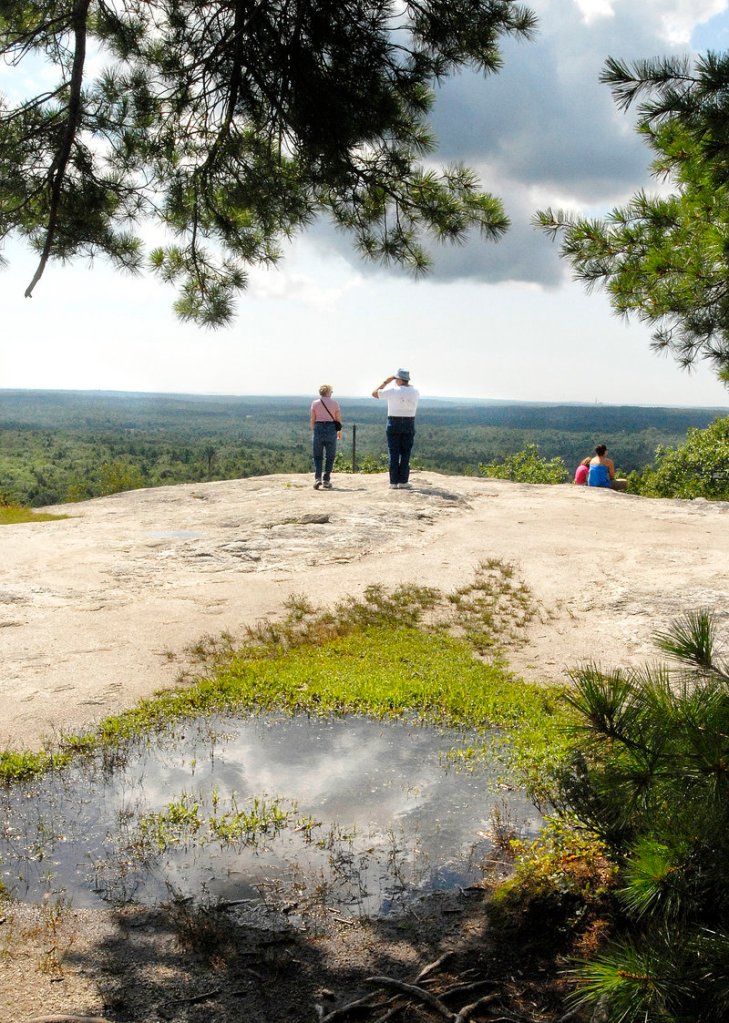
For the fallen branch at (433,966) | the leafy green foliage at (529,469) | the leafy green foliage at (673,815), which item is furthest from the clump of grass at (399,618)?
the leafy green foliage at (529,469)

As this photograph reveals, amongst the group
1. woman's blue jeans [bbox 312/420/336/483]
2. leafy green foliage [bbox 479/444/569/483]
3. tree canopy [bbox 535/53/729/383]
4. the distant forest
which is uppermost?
tree canopy [bbox 535/53/729/383]

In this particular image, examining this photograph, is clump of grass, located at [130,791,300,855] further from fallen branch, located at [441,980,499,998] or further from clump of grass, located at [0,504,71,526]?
clump of grass, located at [0,504,71,526]

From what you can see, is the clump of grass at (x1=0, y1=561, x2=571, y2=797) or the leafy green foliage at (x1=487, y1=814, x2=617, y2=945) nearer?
the leafy green foliage at (x1=487, y1=814, x2=617, y2=945)

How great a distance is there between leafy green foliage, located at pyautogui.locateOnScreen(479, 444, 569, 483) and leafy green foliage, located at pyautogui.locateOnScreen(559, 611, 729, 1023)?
74.6 ft

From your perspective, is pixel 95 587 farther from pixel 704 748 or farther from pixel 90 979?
pixel 704 748

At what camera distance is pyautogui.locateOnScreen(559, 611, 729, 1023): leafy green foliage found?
96.4 inches

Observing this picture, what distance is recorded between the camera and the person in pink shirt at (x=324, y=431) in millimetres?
15883

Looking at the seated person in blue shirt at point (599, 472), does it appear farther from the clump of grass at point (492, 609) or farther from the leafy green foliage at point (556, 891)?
the leafy green foliage at point (556, 891)

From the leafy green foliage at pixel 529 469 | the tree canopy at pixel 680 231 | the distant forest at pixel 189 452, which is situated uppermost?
the tree canopy at pixel 680 231

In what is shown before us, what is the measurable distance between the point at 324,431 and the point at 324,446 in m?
0.47

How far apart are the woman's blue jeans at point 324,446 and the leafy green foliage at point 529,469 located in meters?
9.49

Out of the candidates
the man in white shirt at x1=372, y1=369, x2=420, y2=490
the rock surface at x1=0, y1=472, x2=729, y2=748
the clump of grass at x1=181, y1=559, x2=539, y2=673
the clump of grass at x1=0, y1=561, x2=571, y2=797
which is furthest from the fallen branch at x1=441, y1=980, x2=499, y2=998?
the man in white shirt at x1=372, y1=369, x2=420, y2=490

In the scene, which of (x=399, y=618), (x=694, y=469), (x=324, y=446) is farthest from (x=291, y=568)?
(x=694, y=469)

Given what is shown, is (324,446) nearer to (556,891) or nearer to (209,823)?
(209,823)
